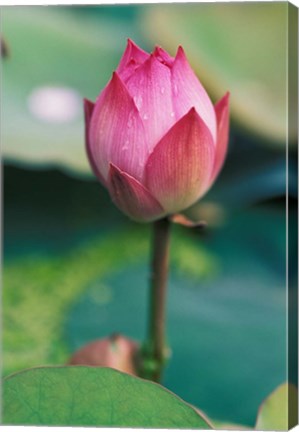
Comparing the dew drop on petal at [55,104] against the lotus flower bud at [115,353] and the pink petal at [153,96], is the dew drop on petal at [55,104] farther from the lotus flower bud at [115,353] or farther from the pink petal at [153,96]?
the lotus flower bud at [115,353]

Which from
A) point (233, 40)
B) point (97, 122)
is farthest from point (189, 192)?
point (233, 40)

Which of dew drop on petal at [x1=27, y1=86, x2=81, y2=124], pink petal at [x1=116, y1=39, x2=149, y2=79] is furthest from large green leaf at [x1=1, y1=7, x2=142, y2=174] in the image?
pink petal at [x1=116, y1=39, x2=149, y2=79]

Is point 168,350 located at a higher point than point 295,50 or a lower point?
lower

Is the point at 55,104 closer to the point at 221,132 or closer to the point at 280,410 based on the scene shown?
the point at 221,132

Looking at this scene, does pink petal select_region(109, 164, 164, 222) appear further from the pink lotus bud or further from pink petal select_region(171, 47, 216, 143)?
pink petal select_region(171, 47, 216, 143)

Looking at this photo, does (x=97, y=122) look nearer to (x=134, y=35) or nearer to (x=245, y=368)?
(x=134, y=35)
